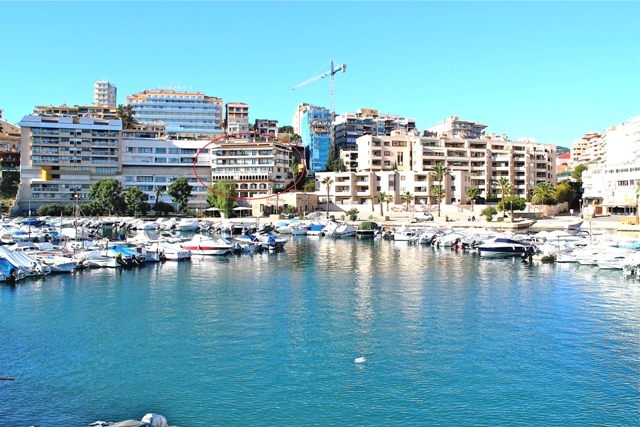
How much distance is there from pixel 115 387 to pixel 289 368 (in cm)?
622

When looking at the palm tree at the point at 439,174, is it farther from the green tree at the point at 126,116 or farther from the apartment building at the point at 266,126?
the green tree at the point at 126,116

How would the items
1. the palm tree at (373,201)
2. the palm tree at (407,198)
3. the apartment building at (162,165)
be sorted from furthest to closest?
the apartment building at (162,165) < the palm tree at (407,198) < the palm tree at (373,201)

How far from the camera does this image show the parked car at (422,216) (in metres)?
96.4

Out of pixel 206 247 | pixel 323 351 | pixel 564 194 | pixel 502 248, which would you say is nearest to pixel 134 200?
pixel 206 247

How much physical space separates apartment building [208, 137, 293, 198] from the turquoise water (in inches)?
2889

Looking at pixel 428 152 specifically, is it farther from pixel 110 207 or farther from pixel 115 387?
pixel 115 387

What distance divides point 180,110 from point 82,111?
23.3m

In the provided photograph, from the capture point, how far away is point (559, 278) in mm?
43594

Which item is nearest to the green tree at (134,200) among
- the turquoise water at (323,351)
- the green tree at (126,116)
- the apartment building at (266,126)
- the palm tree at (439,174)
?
the green tree at (126,116)

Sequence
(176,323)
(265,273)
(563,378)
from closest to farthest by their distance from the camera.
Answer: (563,378)
(176,323)
(265,273)

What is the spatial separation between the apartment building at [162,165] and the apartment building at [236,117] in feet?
98.7

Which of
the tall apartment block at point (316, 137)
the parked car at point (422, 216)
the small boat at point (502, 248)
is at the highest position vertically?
the tall apartment block at point (316, 137)

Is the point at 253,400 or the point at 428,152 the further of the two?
the point at 428,152

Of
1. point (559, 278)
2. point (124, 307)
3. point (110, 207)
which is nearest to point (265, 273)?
point (124, 307)
